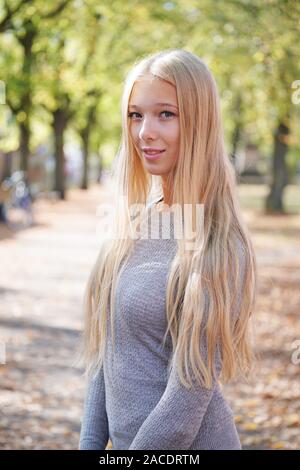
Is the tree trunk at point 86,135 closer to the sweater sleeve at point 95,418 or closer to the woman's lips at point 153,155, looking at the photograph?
the sweater sleeve at point 95,418

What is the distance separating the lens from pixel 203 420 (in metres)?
2.44

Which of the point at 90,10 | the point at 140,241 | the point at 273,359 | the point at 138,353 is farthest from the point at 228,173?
the point at 90,10

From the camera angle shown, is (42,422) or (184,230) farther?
(42,422)

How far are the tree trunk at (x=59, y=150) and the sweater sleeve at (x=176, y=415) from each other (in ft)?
112

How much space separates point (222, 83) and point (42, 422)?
1800 cm

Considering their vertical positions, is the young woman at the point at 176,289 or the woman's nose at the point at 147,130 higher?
the woman's nose at the point at 147,130

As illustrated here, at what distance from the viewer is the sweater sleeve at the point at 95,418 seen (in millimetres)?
2617

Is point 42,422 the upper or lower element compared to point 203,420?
lower

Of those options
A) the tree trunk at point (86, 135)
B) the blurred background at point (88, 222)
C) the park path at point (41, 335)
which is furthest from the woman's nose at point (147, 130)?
the tree trunk at point (86, 135)

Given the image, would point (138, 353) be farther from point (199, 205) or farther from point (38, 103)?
point (38, 103)

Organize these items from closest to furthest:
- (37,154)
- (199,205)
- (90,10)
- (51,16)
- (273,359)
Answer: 1. (199,205)
2. (273,359)
3. (51,16)
4. (90,10)
5. (37,154)

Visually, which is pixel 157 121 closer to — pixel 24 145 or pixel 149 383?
pixel 149 383

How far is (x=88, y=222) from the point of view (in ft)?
87.7

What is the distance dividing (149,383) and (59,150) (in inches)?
1350
